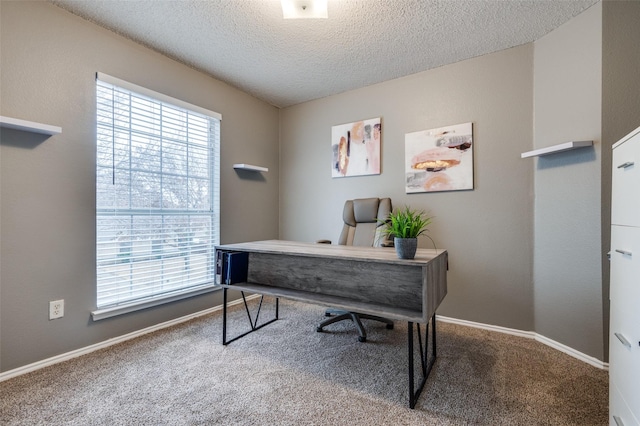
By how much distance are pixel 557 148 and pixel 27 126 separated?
11.3 ft

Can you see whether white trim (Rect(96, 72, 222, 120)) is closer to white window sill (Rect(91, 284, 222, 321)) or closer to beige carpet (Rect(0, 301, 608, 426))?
white window sill (Rect(91, 284, 222, 321))

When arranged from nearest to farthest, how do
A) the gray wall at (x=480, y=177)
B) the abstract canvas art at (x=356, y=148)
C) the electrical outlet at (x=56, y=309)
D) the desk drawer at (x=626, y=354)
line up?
1. the desk drawer at (x=626, y=354)
2. the electrical outlet at (x=56, y=309)
3. the gray wall at (x=480, y=177)
4. the abstract canvas art at (x=356, y=148)

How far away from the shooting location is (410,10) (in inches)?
79.1

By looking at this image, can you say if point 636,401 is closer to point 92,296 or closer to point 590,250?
point 590,250

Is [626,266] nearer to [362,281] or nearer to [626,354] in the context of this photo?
[626,354]

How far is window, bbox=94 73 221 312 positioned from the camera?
2.22 metres

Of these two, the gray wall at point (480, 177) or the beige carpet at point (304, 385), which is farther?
the gray wall at point (480, 177)

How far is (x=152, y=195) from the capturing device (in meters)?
2.51

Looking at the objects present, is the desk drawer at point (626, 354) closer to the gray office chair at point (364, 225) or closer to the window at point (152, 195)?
the gray office chair at point (364, 225)

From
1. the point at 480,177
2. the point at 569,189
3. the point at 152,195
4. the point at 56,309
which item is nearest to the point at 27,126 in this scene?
the point at 152,195

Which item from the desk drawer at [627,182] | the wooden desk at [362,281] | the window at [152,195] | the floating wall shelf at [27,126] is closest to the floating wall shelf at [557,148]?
the desk drawer at [627,182]

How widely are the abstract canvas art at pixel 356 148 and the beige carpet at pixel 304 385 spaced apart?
1782 mm

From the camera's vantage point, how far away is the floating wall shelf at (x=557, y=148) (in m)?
1.94

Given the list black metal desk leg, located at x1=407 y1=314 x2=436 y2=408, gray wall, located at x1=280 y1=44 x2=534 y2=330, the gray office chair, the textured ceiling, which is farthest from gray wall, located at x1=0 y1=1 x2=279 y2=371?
gray wall, located at x1=280 y1=44 x2=534 y2=330
